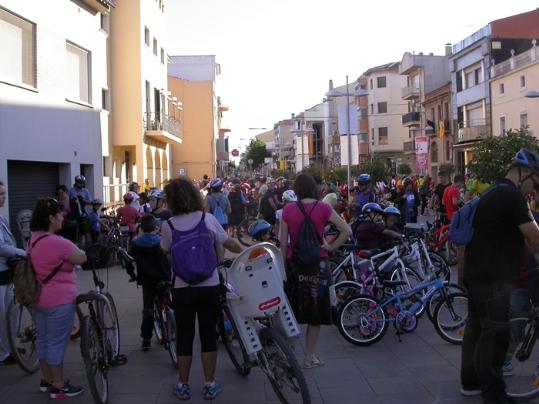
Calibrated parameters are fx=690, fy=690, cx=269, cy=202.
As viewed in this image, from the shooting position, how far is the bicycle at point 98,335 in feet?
17.6

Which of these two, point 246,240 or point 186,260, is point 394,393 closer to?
point 186,260

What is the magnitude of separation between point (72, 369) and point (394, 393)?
3.17 metres

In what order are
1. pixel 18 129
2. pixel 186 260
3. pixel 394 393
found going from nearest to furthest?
pixel 186 260 < pixel 394 393 < pixel 18 129

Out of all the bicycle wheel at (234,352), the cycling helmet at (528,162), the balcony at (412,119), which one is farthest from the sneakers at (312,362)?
the balcony at (412,119)

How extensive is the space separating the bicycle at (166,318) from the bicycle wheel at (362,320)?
182 cm

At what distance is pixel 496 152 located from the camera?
1691 cm

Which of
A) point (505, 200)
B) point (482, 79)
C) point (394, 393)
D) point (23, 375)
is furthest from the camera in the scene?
point (482, 79)

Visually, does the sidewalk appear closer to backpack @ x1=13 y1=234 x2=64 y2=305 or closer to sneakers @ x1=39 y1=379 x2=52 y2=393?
sneakers @ x1=39 y1=379 x2=52 y2=393

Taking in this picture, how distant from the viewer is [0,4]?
44.7 ft

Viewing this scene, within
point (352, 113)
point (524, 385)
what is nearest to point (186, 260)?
point (524, 385)

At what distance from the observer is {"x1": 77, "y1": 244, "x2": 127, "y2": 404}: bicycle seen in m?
5.36

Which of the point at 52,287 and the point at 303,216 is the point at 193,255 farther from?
the point at 303,216

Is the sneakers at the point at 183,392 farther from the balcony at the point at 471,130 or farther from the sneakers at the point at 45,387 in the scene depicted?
the balcony at the point at 471,130

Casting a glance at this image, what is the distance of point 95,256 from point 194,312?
125 cm
